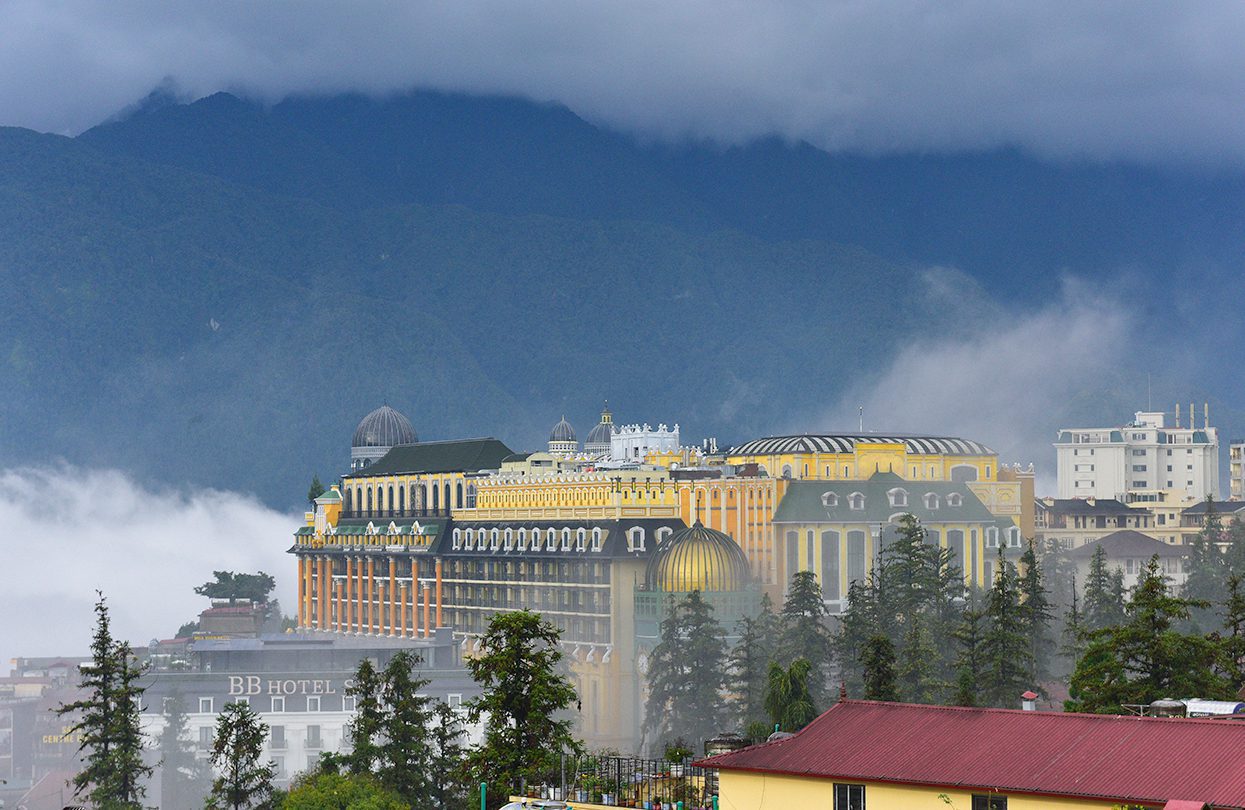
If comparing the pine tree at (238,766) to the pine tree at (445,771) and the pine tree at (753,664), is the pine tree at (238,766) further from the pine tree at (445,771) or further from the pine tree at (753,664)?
the pine tree at (753,664)

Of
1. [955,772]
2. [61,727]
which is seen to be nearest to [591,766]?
[955,772]

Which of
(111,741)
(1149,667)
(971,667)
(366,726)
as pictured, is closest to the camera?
(1149,667)

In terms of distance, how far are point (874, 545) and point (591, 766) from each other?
338 ft

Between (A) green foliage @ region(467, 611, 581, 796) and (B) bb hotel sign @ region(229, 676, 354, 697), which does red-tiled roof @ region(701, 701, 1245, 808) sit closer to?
(A) green foliage @ region(467, 611, 581, 796)

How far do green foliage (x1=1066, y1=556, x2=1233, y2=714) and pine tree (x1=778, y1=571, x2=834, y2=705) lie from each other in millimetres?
40656

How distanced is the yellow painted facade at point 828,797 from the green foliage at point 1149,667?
66.3 feet

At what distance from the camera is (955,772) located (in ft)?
154

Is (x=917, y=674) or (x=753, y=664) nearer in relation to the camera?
(x=917, y=674)

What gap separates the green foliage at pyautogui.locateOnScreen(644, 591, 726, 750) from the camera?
128 meters

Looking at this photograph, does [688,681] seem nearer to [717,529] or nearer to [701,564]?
[701,564]

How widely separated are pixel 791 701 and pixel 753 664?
114 feet

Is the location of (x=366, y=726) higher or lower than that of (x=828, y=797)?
higher

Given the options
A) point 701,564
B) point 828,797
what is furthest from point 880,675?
point 701,564

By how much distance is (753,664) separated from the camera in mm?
122375
